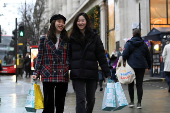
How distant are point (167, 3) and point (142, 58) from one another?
56.8 feet

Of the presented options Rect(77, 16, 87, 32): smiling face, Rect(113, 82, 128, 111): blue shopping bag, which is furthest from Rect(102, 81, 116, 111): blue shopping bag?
Rect(77, 16, 87, 32): smiling face

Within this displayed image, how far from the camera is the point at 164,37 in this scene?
18.4 metres

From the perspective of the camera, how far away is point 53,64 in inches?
199

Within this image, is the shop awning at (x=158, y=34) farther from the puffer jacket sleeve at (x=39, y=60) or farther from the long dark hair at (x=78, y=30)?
the puffer jacket sleeve at (x=39, y=60)

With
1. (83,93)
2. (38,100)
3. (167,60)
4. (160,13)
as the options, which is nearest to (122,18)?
(160,13)

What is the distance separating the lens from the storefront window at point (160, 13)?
23.7m

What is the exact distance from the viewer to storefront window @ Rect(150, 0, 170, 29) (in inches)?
932

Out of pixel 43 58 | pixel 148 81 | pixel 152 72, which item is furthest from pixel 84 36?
pixel 152 72

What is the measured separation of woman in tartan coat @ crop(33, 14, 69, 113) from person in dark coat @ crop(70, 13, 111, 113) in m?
0.13

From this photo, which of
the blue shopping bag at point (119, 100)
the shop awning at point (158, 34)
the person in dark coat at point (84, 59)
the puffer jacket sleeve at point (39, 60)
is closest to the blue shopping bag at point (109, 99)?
the blue shopping bag at point (119, 100)

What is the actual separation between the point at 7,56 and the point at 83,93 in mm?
32474

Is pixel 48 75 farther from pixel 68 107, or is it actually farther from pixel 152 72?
pixel 152 72

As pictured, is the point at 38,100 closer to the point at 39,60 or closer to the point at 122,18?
the point at 39,60

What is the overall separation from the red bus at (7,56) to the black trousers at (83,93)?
102ft
